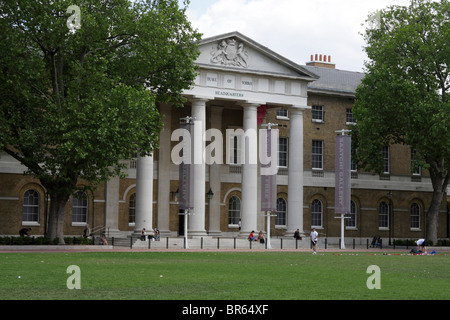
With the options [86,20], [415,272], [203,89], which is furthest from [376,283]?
[203,89]

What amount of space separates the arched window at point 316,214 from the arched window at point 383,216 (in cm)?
603

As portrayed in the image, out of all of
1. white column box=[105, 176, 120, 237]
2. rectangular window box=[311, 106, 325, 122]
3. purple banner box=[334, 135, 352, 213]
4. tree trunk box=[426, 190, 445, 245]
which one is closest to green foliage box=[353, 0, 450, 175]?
tree trunk box=[426, 190, 445, 245]

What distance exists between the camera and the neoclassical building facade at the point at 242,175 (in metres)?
54.2

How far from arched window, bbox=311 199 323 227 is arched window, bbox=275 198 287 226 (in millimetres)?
2478

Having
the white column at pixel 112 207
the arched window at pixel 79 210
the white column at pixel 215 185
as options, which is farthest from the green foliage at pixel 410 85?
the arched window at pixel 79 210

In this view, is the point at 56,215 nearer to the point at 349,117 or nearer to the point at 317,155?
the point at 317,155

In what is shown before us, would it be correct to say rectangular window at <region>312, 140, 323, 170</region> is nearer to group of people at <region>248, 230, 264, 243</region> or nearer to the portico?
the portico

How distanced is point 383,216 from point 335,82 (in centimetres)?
1202

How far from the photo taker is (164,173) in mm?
58875

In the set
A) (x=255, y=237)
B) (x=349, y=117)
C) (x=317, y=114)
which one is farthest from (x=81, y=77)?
(x=349, y=117)

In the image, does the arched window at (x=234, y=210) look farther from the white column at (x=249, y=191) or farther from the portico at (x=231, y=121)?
the white column at (x=249, y=191)

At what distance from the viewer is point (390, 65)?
A: 57656 mm

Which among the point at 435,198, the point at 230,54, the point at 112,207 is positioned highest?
the point at 230,54
